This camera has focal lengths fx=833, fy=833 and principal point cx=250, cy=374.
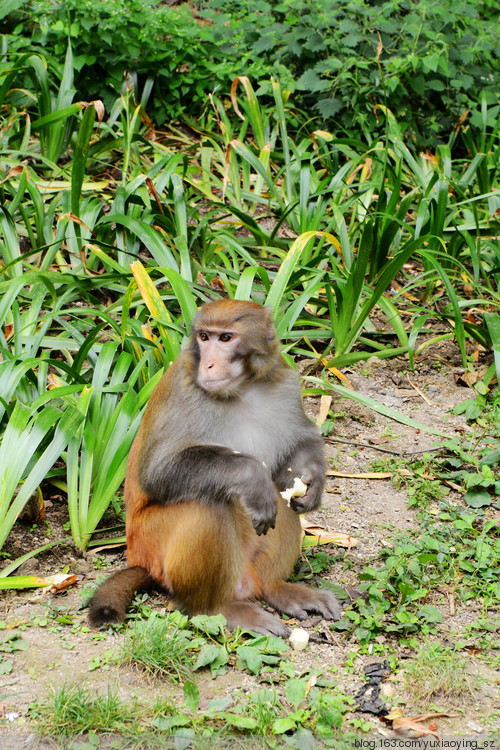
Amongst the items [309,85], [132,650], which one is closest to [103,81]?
[309,85]

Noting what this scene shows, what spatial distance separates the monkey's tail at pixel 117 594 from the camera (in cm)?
334

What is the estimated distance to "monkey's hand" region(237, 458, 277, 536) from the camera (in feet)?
11.0

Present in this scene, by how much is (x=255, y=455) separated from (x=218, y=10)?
25.2 feet

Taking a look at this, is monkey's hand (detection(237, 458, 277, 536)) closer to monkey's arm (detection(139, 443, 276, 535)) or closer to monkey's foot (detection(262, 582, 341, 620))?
Result: monkey's arm (detection(139, 443, 276, 535))

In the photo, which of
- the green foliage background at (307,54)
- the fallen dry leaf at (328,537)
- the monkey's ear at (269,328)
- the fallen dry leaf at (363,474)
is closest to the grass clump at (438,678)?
the fallen dry leaf at (328,537)

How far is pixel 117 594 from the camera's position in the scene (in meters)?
3.44

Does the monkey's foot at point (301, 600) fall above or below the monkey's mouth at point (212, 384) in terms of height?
below

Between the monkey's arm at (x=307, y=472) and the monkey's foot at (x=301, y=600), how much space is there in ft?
1.19

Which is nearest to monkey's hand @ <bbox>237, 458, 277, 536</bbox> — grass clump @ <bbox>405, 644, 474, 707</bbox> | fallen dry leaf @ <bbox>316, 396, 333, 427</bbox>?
grass clump @ <bbox>405, 644, 474, 707</bbox>

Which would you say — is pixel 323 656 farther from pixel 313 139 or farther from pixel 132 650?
pixel 313 139

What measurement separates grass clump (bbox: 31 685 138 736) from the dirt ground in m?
0.07

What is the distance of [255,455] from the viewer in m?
3.69

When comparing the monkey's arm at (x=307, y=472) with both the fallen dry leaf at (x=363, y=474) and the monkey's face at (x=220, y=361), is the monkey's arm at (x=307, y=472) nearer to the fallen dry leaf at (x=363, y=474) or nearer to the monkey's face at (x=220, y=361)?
the monkey's face at (x=220, y=361)

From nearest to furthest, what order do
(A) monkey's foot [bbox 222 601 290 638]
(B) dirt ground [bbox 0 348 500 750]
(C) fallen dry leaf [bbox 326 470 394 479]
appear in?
(B) dirt ground [bbox 0 348 500 750] → (A) monkey's foot [bbox 222 601 290 638] → (C) fallen dry leaf [bbox 326 470 394 479]
